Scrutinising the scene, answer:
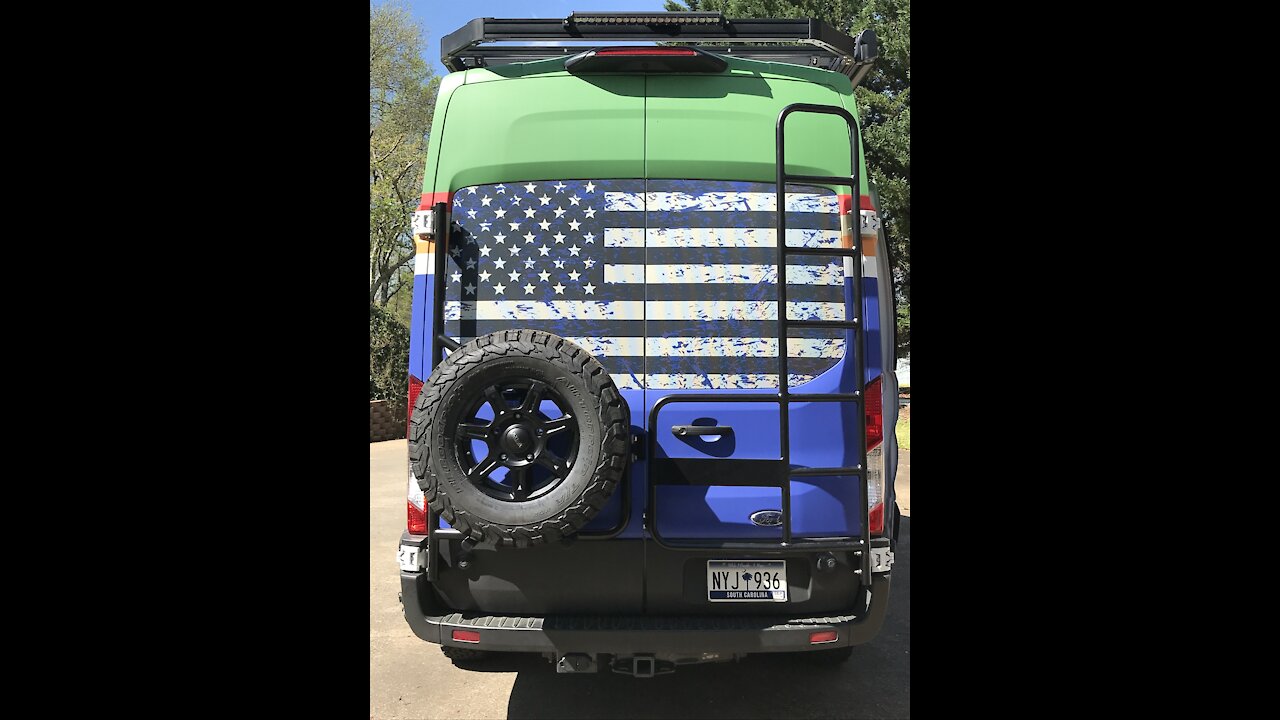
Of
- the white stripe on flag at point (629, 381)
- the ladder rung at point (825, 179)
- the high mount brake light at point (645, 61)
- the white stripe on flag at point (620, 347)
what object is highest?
the high mount brake light at point (645, 61)

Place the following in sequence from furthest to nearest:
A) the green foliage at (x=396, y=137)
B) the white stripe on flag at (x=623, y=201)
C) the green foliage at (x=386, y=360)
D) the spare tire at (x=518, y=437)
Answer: the green foliage at (x=396, y=137), the green foliage at (x=386, y=360), the white stripe on flag at (x=623, y=201), the spare tire at (x=518, y=437)

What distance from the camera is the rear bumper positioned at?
330 centimetres

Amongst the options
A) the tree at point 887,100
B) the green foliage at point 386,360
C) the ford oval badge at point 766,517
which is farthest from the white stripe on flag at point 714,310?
the tree at point 887,100

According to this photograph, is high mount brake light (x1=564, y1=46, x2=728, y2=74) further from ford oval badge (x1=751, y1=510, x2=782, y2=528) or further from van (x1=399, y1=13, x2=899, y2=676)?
ford oval badge (x1=751, y1=510, x2=782, y2=528)

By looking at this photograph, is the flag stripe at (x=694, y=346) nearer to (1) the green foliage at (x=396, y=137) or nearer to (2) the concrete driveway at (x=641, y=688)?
(2) the concrete driveway at (x=641, y=688)

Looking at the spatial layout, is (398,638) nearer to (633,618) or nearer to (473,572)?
(473,572)

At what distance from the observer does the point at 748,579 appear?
3408 mm

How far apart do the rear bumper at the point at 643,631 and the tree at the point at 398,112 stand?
770 inches

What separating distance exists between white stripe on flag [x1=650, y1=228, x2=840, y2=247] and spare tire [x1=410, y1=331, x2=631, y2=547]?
0.67 meters

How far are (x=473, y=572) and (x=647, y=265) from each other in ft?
4.83

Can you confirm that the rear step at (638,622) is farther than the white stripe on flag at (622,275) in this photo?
No

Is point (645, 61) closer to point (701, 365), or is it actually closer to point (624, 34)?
point (624, 34)

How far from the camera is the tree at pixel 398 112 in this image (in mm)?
22312

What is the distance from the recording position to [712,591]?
3.42 m
